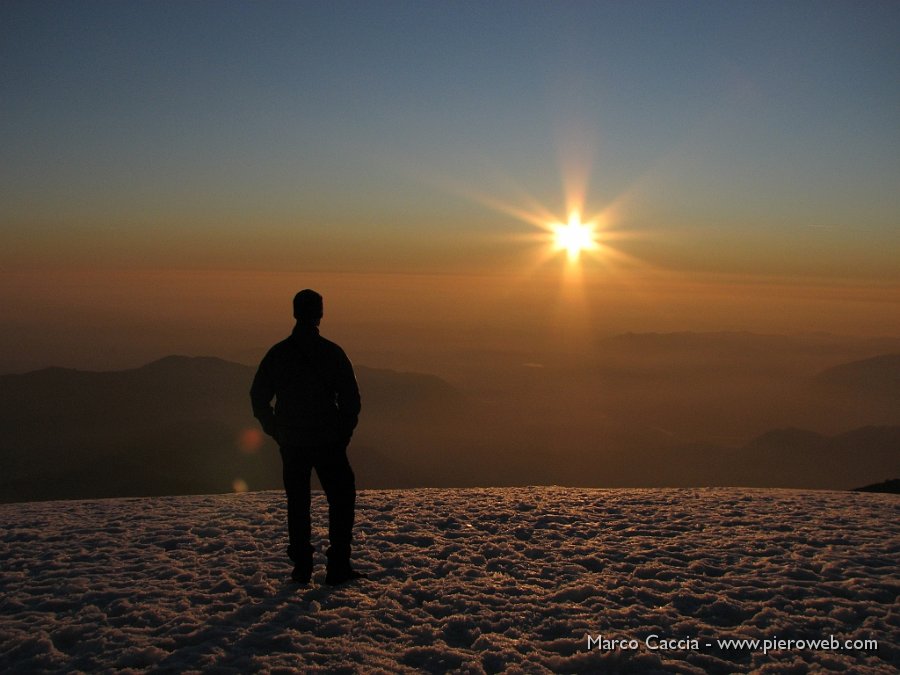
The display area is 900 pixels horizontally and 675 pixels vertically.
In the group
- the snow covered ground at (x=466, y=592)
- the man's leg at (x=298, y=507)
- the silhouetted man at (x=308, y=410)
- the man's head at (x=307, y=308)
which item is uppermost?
the man's head at (x=307, y=308)

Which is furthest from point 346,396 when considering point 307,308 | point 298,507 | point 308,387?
point 298,507

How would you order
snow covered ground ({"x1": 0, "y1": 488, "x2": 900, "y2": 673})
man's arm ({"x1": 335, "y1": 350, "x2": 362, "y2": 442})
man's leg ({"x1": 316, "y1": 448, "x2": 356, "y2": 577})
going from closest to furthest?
snow covered ground ({"x1": 0, "y1": 488, "x2": 900, "y2": 673}) < man's arm ({"x1": 335, "y1": 350, "x2": 362, "y2": 442}) < man's leg ({"x1": 316, "y1": 448, "x2": 356, "y2": 577})

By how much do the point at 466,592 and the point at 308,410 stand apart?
2.51 meters

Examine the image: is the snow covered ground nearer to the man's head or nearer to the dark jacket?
the dark jacket

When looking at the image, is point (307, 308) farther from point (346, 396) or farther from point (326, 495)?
point (326, 495)

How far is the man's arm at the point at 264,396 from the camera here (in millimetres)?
6202

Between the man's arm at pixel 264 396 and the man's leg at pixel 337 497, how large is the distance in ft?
2.10

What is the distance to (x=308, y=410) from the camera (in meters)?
6.12

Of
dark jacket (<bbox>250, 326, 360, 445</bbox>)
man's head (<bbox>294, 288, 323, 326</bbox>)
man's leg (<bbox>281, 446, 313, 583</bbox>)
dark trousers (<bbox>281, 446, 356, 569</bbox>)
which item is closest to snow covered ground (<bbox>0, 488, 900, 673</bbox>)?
man's leg (<bbox>281, 446, 313, 583</bbox>)

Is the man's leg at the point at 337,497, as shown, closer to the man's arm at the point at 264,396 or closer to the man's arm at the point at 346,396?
the man's arm at the point at 346,396

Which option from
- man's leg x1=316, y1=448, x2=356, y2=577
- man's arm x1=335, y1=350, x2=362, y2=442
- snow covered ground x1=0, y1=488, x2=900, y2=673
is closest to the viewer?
snow covered ground x1=0, y1=488, x2=900, y2=673

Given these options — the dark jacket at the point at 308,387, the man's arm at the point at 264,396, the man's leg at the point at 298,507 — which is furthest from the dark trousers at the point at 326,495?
the man's arm at the point at 264,396

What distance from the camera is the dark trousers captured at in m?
6.23

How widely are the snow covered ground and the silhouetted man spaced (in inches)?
38.3
